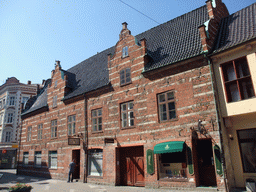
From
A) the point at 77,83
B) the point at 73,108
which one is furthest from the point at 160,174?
the point at 77,83

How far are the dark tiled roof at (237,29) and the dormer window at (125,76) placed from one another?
6060mm

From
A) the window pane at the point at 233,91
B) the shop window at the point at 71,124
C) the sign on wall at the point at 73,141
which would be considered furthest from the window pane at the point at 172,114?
the shop window at the point at 71,124

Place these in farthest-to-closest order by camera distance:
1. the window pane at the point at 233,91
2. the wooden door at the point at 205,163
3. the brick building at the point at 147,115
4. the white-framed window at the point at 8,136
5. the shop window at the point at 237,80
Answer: the white-framed window at the point at 8,136 → the brick building at the point at 147,115 → the wooden door at the point at 205,163 → the window pane at the point at 233,91 → the shop window at the point at 237,80

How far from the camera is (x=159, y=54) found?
15328mm

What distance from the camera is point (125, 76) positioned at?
52.4 feet

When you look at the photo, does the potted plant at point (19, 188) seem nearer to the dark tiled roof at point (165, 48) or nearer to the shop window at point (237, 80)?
the dark tiled roof at point (165, 48)

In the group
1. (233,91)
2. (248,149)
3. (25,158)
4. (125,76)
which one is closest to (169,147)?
(248,149)

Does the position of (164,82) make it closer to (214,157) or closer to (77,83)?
(214,157)

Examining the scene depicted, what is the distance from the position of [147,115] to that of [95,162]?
6.10m

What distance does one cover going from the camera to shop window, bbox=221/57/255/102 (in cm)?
1099

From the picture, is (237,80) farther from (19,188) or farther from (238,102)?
(19,188)

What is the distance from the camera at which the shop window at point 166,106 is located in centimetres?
1302

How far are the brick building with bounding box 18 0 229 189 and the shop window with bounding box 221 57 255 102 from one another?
97 cm

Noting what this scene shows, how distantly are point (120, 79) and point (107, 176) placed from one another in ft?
23.0
